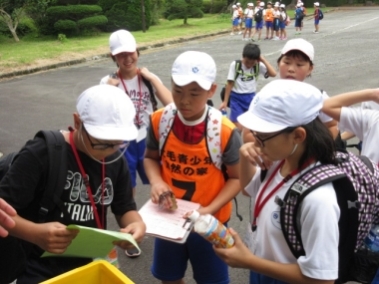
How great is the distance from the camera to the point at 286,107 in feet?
6.05

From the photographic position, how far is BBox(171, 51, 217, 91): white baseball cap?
2.60 meters

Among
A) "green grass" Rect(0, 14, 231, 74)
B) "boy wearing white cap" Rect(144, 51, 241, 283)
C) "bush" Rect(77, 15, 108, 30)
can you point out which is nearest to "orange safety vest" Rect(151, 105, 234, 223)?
"boy wearing white cap" Rect(144, 51, 241, 283)

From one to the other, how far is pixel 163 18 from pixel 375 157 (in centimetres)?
3312

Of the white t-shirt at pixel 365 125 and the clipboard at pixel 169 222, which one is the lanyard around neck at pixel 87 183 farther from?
the white t-shirt at pixel 365 125

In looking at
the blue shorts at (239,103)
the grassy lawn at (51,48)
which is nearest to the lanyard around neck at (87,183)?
the blue shorts at (239,103)

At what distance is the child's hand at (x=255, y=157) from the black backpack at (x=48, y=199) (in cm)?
79

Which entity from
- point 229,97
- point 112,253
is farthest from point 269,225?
point 229,97

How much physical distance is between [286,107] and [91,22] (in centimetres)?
2386

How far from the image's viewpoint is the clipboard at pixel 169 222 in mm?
2438

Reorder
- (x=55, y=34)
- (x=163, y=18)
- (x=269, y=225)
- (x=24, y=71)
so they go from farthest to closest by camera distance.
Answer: (x=163, y=18)
(x=55, y=34)
(x=24, y=71)
(x=269, y=225)

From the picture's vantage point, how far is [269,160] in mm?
1998

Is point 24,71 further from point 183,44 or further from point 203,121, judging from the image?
point 203,121

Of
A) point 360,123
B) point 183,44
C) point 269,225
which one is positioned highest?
point 360,123

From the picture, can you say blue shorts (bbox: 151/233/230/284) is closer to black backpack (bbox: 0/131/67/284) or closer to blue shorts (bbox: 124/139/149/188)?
black backpack (bbox: 0/131/67/284)
